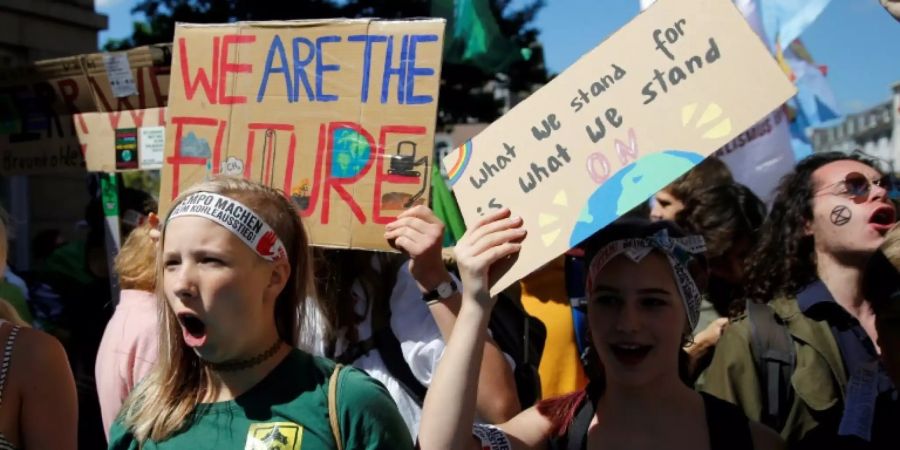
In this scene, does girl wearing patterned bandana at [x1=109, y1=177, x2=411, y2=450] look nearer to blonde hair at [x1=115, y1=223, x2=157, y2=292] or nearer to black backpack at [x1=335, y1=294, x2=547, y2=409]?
black backpack at [x1=335, y1=294, x2=547, y2=409]

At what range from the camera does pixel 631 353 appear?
223cm

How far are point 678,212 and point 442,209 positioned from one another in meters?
1.12

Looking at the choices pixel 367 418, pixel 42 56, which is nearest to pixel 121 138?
pixel 367 418

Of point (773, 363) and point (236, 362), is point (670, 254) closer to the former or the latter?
point (773, 363)

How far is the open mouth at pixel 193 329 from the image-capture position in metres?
2.04

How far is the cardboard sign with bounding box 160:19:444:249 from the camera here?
105 inches

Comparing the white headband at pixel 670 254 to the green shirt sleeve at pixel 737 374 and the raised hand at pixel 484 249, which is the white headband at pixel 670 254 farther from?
the green shirt sleeve at pixel 737 374

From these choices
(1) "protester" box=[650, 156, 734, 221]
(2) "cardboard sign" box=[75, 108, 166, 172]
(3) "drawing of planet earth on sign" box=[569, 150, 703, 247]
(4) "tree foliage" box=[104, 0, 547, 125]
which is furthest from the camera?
(4) "tree foliage" box=[104, 0, 547, 125]

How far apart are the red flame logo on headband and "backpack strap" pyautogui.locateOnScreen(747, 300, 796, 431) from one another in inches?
53.5

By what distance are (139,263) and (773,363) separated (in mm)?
2035

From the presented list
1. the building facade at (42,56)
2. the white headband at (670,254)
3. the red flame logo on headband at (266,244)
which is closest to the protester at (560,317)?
the white headband at (670,254)

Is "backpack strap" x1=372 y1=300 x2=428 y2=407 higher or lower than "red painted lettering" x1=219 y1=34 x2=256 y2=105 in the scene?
lower

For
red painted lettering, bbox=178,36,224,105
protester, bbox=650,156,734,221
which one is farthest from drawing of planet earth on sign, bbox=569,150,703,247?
protester, bbox=650,156,734,221

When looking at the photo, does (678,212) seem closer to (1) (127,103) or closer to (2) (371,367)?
(2) (371,367)
